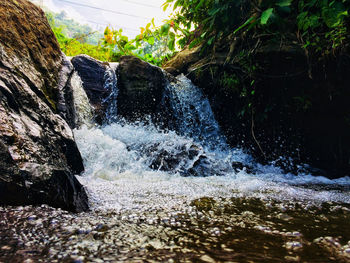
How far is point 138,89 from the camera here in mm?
5656

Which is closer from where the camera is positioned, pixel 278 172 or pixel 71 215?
pixel 71 215

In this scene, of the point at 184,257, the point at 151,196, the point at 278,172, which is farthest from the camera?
the point at 278,172

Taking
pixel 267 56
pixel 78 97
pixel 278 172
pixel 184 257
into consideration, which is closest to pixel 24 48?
pixel 78 97

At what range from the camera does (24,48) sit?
9.59 feet

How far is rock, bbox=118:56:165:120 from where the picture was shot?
18.4 ft

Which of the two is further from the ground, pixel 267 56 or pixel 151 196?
pixel 267 56

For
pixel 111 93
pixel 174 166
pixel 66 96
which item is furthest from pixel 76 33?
pixel 174 166

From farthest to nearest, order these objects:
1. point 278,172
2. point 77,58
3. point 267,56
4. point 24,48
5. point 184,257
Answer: point 77,58 → point 278,172 → point 267,56 → point 24,48 → point 184,257

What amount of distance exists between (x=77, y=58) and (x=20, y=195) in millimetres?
4842

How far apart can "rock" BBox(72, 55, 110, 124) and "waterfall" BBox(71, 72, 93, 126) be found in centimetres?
27

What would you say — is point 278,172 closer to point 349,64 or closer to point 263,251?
point 349,64

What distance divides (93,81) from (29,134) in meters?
4.02

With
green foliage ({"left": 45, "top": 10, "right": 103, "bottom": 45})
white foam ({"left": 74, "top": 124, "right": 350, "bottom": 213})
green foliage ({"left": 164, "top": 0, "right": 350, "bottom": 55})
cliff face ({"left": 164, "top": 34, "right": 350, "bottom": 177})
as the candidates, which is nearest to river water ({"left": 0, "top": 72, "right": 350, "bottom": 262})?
white foam ({"left": 74, "top": 124, "right": 350, "bottom": 213})

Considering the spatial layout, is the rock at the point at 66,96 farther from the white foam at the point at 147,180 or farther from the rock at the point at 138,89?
the rock at the point at 138,89
